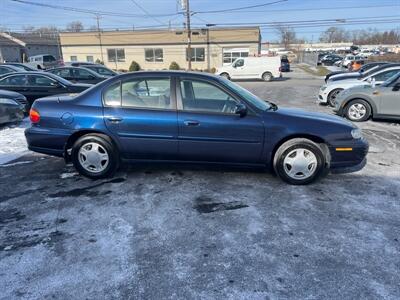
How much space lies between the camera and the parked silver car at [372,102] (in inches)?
327

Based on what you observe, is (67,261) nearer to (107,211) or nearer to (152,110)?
(107,211)

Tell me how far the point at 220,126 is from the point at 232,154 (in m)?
0.42

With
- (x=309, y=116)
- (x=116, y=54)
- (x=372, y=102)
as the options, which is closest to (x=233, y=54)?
(x=116, y=54)

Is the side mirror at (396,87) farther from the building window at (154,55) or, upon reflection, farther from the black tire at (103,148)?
the building window at (154,55)

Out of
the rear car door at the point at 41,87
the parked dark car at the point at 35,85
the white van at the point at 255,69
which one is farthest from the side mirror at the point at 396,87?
the white van at the point at 255,69

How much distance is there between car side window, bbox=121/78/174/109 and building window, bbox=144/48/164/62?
122 ft

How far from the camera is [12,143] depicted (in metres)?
Answer: 6.67

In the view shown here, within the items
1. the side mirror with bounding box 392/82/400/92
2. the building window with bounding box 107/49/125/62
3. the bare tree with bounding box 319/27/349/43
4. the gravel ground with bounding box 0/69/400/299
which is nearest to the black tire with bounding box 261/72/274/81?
the side mirror with bounding box 392/82/400/92

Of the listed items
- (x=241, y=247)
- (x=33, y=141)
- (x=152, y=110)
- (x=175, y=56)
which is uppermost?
(x=175, y=56)

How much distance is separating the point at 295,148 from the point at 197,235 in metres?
1.90

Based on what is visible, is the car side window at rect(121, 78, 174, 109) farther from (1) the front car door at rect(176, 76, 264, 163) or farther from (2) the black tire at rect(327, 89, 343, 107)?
(2) the black tire at rect(327, 89, 343, 107)

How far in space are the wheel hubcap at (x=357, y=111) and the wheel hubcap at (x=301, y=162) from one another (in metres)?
5.38

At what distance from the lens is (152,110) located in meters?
4.38

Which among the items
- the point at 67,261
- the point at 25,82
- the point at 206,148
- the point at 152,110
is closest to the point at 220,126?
the point at 206,148
